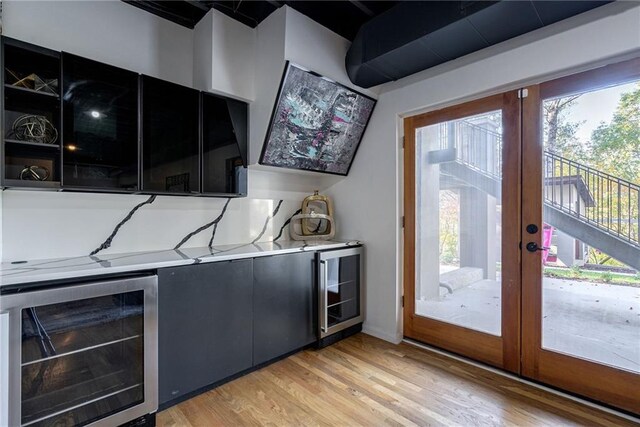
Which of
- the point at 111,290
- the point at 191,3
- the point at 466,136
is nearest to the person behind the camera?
the point at 111,290

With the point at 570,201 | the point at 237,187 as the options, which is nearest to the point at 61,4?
the point at 237,187

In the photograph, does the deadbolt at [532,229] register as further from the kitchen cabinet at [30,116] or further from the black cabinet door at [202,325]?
the kitchen cabinet at [30,116]

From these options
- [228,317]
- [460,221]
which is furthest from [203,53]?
[460,221]

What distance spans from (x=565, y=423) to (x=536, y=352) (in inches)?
17.4

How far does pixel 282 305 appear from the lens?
2.38 meters

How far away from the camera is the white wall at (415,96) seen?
176cm

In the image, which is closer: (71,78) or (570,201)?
(71,78)

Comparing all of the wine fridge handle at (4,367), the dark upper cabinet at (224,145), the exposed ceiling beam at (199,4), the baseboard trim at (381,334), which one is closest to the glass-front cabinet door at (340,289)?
the baseboard trim at (381,334)

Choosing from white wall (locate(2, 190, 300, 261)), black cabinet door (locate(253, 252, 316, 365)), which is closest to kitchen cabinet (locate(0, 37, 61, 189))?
white wall (locate(2, 190, 300, 261))

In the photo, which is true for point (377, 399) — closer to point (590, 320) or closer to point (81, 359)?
Answer: point (590, 320)

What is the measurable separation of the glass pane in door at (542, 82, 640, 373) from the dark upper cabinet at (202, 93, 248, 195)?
227 cm

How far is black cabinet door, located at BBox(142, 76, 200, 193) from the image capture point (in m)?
2.05

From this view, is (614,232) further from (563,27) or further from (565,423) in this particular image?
(563,27)

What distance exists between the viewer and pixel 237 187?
2.52 m
